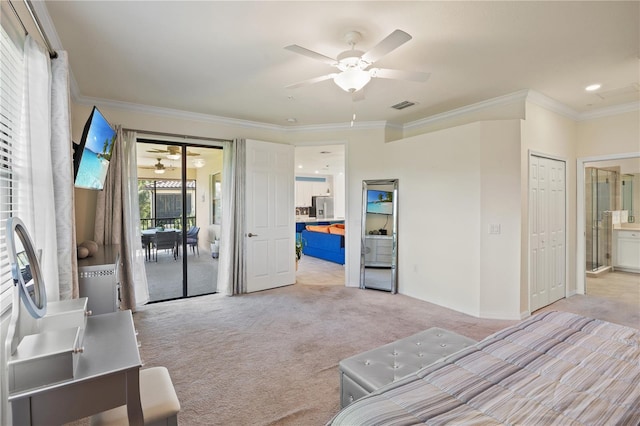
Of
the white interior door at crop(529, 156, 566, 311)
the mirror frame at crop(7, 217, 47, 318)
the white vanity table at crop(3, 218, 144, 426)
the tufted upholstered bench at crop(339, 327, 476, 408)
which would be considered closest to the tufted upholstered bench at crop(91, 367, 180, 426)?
the white vanity table at crop(3, 218, 144, 426)

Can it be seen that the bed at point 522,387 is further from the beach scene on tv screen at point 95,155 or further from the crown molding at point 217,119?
the crown molding at point 217,119

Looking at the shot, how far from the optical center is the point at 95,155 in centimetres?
281

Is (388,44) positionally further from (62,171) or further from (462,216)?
(462,216)

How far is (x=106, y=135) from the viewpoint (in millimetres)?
3006

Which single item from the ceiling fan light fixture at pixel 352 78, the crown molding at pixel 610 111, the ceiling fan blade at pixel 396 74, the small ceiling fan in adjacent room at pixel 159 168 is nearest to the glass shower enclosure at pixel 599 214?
the crown molding at pixel 610 111

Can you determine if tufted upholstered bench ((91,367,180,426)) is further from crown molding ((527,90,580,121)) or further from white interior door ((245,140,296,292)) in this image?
crown molding ((527,90,580,121))

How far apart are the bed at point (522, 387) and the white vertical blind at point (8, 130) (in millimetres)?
1878

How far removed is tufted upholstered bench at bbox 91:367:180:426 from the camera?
1334 mm

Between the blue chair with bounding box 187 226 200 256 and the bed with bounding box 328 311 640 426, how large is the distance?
13.3ft

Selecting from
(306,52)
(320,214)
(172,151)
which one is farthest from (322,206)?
(306,52)

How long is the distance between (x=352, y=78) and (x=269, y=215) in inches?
115

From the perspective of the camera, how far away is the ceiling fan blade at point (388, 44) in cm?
186

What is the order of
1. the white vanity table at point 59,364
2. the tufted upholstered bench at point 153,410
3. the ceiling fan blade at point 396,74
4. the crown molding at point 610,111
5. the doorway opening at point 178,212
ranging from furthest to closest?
the doorway opening at point 178,212, the crown molding at point 610,111, the ceiling fan blade at point 396,74, the tufted upholstered bench at point 153,410, the white vanity table at point 59,364

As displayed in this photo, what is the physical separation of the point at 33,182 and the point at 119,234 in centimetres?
210
